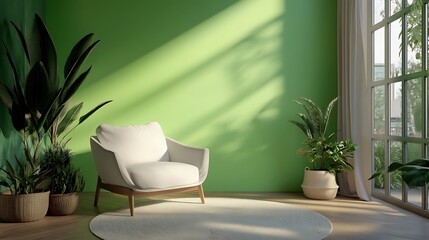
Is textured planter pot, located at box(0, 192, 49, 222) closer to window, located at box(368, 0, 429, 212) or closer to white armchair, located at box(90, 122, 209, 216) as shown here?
white armchair, located at box(90, 122, 209, 216)

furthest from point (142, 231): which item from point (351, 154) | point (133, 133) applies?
point (351, 154)

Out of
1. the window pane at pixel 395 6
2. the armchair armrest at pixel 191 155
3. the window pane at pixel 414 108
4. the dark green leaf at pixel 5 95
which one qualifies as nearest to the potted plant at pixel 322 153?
the window pane at pixel 414 108

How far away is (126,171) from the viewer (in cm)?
342

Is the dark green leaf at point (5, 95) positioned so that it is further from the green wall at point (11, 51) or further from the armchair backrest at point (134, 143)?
the armchair backrest at point (134, 143)

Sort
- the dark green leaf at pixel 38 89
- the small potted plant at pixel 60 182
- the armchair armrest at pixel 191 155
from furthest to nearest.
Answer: the armchair armrest at pixel 191 155 < the small potted plant at pixel 60 182 < the dark green leaf at pixel 38 89

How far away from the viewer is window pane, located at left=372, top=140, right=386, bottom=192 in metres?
4.21

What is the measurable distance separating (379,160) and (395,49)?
1.13 meters

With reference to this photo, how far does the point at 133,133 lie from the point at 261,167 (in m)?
1.59

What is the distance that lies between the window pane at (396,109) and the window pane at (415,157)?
0.24 meters

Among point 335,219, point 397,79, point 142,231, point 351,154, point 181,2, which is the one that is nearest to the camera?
point 142,231

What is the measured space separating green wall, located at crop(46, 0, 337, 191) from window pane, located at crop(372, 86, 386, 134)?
538 millimetres

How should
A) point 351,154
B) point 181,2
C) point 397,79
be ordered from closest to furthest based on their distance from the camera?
1. point 397,79
2. point 351,154
3. point 181,2

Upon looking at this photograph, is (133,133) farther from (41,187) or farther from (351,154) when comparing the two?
(351,154)

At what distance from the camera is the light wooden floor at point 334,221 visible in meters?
2.81
